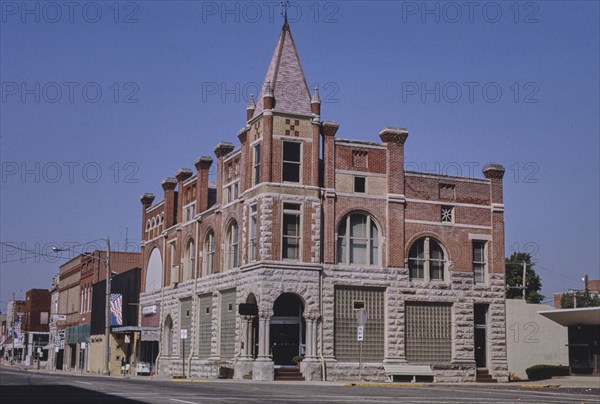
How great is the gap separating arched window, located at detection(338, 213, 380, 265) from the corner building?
0.06 meters

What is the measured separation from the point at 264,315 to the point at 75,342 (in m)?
46.5

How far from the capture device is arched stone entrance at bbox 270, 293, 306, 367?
Result: 141 feet

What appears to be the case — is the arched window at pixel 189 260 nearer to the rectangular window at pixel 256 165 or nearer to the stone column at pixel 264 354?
the rectangular window at pixel 256 165

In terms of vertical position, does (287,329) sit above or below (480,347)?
above

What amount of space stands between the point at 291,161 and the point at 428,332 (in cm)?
1174

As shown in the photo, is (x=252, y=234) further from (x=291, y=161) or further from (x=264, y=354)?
(x=264, y=354)

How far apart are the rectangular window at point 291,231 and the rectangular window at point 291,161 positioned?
145 cm

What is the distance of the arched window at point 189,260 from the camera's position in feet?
173

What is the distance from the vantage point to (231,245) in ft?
154

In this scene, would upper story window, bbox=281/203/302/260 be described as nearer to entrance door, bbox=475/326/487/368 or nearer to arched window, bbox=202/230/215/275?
arched window, bbox=202/230/215/275

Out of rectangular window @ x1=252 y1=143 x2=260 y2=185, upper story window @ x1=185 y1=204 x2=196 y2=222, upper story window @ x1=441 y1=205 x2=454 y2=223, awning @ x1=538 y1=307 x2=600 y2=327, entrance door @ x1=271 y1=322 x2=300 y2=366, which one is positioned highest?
rectangular window @ x1=252 y1=143 x2=260 y2=185

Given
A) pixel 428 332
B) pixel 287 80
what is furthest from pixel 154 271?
pixel 428 332

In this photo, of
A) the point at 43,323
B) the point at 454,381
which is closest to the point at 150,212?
the point at 454,381

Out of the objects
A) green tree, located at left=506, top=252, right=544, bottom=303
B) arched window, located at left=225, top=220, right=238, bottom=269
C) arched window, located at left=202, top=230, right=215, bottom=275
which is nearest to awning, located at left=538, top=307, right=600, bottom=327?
arched window, located at left=225, top=220, right=238, bottom=269
